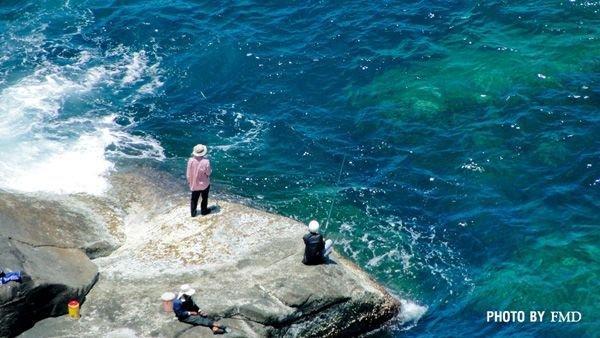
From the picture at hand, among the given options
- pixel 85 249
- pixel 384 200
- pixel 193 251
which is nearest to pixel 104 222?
pixel 85 249

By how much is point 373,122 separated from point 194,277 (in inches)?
543

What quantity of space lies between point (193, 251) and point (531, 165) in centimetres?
1421

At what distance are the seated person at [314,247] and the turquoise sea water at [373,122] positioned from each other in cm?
338

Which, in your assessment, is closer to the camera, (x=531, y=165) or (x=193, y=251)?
(x=193, y=251)

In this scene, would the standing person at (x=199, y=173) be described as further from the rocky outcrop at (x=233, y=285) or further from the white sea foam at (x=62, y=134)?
the white sea foam at (x=62, y=134)

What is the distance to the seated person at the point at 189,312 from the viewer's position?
23953 millimetres

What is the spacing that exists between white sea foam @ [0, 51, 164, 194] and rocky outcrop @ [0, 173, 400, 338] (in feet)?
11.0

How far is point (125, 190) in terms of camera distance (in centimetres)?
3269

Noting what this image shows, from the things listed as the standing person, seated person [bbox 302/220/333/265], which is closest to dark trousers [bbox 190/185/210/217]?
the standing person

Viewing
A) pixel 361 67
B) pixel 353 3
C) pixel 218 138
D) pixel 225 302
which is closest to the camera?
pixel 225 302

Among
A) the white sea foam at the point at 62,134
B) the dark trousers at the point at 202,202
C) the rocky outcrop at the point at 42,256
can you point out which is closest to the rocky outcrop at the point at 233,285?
the dark trousers at the point at 202,202

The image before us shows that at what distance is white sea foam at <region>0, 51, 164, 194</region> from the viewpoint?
33344 millimetres

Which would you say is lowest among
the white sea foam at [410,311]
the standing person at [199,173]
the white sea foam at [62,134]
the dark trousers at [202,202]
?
the white sea foam at [410,311]

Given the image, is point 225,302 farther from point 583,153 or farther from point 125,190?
point 583,153
